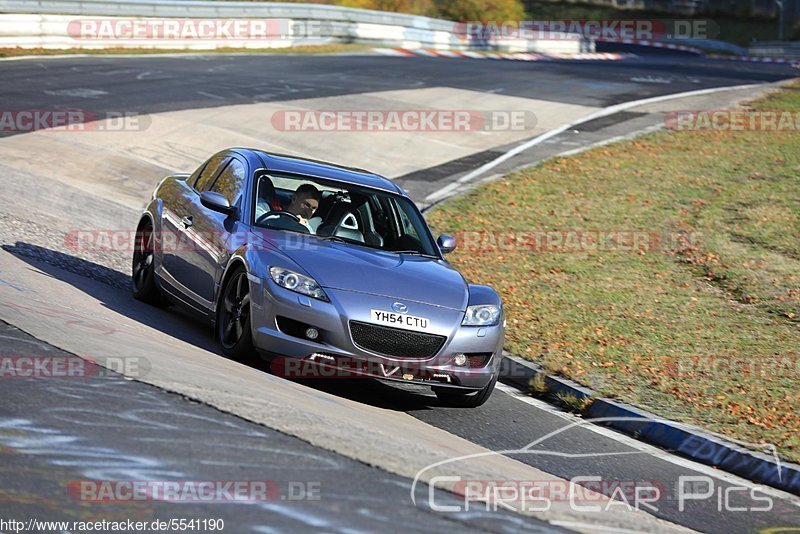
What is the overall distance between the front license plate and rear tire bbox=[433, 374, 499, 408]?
1.95 ft

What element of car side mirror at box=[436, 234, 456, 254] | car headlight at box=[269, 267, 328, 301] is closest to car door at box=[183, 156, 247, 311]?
car headlight at box=[269, 267, 328, 301]

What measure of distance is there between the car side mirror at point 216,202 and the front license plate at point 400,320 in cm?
182

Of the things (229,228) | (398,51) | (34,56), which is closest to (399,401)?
(229,228)

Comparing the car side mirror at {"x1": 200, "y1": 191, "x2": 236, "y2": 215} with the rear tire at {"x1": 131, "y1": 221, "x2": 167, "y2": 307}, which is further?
the rear tire at {"x1": 131, "y1": 221, "x2": 167, "y2": 307}

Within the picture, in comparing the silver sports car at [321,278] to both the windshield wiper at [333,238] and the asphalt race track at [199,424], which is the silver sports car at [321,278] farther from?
the asphalt race track at [199,424]

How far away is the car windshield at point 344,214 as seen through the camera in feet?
30.7

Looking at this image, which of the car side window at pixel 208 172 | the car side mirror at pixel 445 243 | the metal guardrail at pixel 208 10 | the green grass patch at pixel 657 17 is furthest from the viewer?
the green grass patch at pixel 657 17

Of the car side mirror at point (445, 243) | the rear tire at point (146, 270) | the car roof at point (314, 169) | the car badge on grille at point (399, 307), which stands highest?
the car roof at point (314, 169)

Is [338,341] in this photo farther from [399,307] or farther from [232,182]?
[232,182]

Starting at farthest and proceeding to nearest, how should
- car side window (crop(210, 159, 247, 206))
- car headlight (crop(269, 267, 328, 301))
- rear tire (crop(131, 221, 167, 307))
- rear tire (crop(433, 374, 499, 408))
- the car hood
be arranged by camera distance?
rear tire (crop(131, 221, 167, 307))
car side window (crop(210, 159, 247, 206))
rear tire (crop(433, 374, 499, 408))
the car hood
car headlight (crop(269, 267, 328, 301))

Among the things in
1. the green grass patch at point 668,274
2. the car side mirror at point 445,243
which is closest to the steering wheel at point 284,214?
the car side mirror at point 445,243

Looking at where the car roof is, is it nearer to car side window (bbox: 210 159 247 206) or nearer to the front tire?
car side window (bbox: 210 159 247 206)

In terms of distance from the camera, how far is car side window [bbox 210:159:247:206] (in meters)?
9.63

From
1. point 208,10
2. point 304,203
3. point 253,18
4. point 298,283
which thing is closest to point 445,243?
point 304,203
